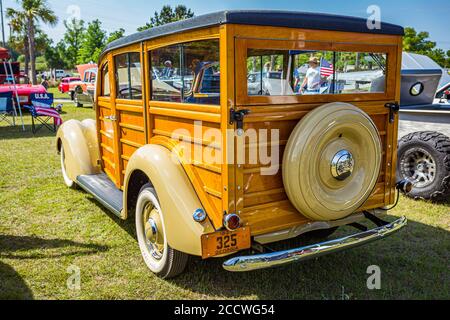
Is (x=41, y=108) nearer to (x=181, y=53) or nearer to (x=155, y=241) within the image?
(x=155, y=241)

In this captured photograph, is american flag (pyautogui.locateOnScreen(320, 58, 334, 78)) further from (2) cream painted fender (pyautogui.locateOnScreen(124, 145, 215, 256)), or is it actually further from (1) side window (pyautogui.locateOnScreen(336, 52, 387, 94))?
(2) cream painted fender (pyautogui.locateOnScreen(124, 145, 215, 256))

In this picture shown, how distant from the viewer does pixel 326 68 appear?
3.18 m

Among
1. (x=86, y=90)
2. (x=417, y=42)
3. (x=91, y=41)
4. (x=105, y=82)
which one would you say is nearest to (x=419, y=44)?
(x=417, y=42)

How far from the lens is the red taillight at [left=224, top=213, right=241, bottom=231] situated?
2670 millimetres

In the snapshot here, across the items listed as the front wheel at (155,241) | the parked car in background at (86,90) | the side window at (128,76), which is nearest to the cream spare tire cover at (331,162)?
the front wheel at (155,241)

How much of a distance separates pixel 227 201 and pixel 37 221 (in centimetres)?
301

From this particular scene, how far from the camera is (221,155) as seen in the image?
2672 millimetres

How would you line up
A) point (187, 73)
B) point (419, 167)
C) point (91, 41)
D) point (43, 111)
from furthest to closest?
point (91, 41), point (43, 111), point (419, 167), point (187, 73)

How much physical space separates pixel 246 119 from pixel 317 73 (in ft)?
3.15

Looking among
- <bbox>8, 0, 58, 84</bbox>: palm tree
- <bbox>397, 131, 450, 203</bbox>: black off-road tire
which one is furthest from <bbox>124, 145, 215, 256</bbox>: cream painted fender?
<bbox>8, 0, 58, 84</bbox>: palm tree

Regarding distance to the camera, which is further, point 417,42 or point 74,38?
point 74,38

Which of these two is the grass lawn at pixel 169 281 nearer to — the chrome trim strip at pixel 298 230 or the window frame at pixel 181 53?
the chrome trim strip at pixel 298 230

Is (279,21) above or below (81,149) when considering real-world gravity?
above

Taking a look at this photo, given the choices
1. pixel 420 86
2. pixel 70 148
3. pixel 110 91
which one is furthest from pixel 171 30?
pixel 420 86
